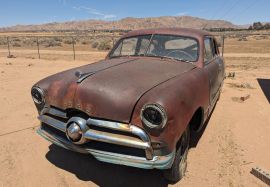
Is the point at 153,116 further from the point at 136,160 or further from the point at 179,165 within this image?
the point at 179,165

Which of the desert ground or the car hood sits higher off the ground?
the car hood

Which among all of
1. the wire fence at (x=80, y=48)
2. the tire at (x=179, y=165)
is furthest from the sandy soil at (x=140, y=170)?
the wire fence at (x=80, y=48)

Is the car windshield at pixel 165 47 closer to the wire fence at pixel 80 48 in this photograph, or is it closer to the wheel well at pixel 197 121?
the wheel well at pixel 197 121

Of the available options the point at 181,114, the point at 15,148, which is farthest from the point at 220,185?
the point at 15,148

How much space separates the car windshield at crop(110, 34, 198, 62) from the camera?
4.63 metres

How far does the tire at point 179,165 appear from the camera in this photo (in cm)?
342

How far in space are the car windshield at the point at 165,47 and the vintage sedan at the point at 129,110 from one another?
0.32 meters

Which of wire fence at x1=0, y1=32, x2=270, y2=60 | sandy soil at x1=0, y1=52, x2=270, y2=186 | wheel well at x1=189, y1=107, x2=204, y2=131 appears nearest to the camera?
sandy soil at x1=0, y1=52, x2=270, y2=186

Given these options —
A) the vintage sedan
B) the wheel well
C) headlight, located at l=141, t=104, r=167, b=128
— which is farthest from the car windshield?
headlight, located at l=141, t=104, r=167, b=128

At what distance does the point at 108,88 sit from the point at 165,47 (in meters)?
1.88

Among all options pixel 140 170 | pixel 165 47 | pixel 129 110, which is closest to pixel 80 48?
pixel 165 47

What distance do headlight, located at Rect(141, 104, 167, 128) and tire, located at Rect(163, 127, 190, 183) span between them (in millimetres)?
680

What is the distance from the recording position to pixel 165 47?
479 cm

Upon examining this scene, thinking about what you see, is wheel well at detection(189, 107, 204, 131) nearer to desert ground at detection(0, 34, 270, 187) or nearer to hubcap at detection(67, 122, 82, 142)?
desert ground at detection(0, 34, 270, 187)
